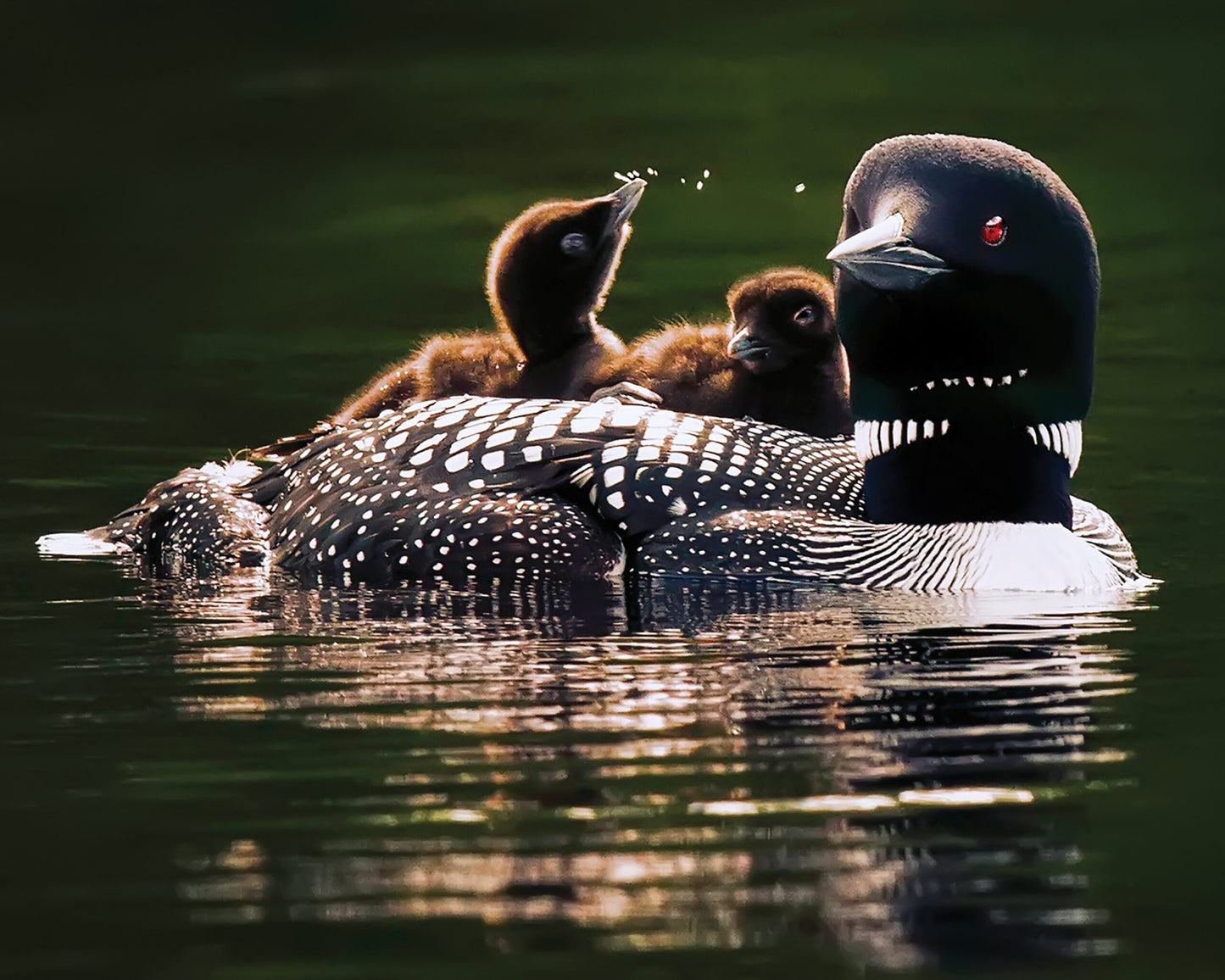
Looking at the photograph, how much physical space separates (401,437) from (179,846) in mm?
2791

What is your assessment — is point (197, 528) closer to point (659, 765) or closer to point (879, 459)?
point (879, 459)

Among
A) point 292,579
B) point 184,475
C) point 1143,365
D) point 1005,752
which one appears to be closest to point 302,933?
point 1005,752

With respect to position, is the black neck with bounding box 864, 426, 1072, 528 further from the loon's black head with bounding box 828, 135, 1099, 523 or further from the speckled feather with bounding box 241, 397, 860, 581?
the speckled feather with bounding box 241, 397, 860, 581

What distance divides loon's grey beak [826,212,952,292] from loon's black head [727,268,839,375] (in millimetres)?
1325

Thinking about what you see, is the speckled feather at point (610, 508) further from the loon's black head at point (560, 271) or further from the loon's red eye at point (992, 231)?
the loon's black head at point (560, 271)

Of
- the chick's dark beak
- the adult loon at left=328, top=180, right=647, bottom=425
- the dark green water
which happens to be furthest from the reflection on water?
the adult loon at left=328, top=180, right=647, bottom=425

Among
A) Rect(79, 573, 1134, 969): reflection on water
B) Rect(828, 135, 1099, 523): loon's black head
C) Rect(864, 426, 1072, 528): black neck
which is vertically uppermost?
Rect(828, 135, 1099, 523): loon's black head

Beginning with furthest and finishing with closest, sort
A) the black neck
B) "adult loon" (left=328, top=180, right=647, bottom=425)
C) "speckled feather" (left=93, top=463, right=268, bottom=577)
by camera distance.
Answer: "adult loon" (left=328, top=180, right=647, bottom=425), "speckled feather" (left=93, top=463, right=268, bottom=577), the black neck

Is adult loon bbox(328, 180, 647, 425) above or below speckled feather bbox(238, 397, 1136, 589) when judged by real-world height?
above

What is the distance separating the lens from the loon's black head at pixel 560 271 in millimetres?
7633

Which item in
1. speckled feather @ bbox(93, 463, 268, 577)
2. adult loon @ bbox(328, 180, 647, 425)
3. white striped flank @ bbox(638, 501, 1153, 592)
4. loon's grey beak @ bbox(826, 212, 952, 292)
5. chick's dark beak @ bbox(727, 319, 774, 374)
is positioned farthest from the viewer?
adult loon @ bbox(328, 180, 647, 425)

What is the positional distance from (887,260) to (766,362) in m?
1.42

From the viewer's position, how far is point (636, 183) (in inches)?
304

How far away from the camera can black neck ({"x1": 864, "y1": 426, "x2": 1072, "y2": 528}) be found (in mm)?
6016
